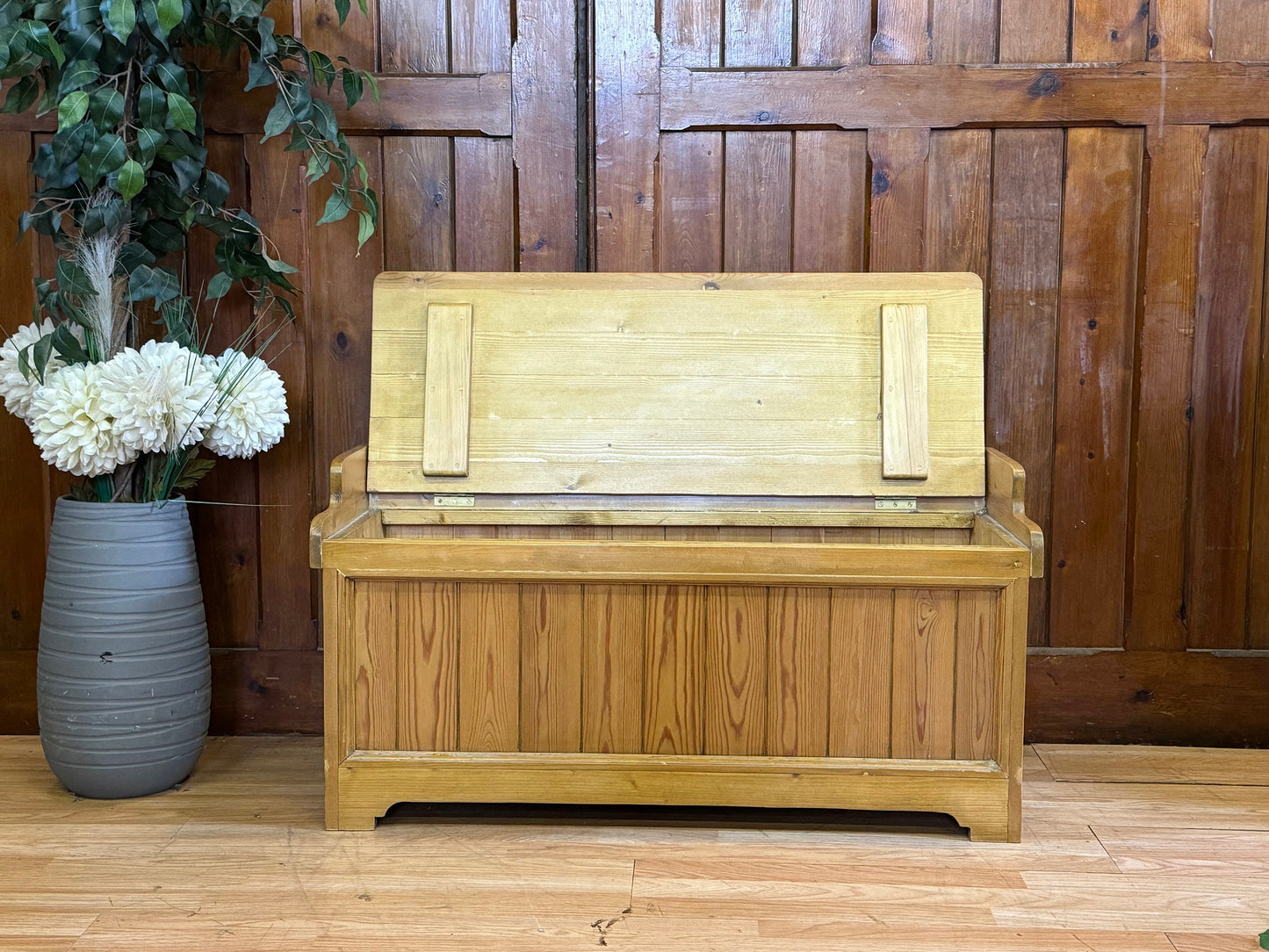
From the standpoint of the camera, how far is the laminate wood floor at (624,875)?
1.65 m

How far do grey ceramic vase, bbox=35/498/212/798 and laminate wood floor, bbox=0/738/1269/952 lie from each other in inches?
3.6

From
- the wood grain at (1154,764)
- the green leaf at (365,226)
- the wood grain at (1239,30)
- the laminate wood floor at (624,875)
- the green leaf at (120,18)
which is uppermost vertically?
the wood grain at (1239,30)

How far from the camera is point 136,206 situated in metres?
2.20

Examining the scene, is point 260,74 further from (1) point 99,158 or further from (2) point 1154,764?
(2) point 1154,764

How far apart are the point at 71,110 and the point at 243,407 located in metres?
0.62

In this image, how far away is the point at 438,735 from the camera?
201 centimetres

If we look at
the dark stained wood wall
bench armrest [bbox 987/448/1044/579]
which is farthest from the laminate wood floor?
bench armrest [bbox 987/448/1044/579]

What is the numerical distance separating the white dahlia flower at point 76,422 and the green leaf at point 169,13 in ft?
2.11

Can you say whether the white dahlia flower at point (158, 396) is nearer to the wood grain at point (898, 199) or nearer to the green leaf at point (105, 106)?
the green leaf at point (105, 106)

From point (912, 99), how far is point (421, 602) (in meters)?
1.55

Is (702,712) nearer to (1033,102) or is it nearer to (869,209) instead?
(869,209)

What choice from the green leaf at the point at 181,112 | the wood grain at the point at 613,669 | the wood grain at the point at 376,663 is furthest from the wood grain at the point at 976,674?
the green leaf at the point at 181,112

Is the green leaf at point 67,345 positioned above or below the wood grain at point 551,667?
above

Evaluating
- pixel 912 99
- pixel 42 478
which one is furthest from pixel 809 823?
pixel 42 478
